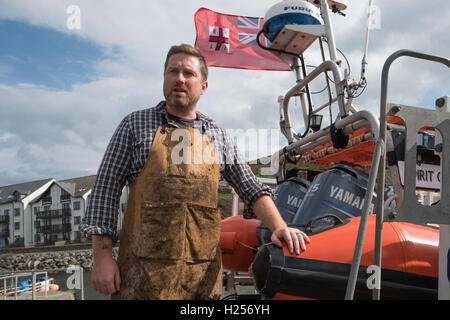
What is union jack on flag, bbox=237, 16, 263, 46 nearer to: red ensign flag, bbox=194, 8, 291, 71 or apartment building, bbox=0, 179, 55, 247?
red ensign flag, bbox=194, 8, 291, 71

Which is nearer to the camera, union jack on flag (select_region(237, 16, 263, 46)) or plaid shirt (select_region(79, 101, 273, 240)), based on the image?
plaid shirt (select_region(79, 101, 273, 240))

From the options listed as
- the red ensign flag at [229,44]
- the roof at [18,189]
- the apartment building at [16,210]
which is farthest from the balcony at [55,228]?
the red ensign flag at [229,44]

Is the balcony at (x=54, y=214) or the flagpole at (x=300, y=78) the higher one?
the flagpole at (x=300, y=78)

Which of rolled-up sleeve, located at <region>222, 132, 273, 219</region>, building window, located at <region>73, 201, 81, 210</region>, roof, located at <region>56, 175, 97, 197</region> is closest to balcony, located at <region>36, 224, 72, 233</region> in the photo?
building window, located at <region>73, 201, 81, 210</region>

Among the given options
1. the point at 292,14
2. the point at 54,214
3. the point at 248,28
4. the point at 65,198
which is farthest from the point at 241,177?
the point at 65,198

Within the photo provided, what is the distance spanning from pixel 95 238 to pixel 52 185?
79264 millimetres

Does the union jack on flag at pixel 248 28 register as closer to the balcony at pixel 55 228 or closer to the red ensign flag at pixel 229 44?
the red ensign flag at pixel 229 44

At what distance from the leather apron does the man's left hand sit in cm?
36

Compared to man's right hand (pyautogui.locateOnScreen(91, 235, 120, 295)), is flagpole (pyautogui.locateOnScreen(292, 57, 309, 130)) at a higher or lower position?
higher

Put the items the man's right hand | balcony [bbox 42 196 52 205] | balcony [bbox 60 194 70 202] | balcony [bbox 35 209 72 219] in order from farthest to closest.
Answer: balcony [bbox 42 196 52 205] → balcony [bbox 60 194 70 202] → balcony [bbox 35 209 72 219] → the man's right hand

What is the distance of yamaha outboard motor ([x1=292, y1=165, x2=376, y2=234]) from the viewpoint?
9.78 feet

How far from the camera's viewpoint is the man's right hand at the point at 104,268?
164 centimetres

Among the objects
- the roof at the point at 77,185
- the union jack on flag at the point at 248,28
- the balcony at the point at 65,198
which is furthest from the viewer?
the balcony at the point at 65,198
